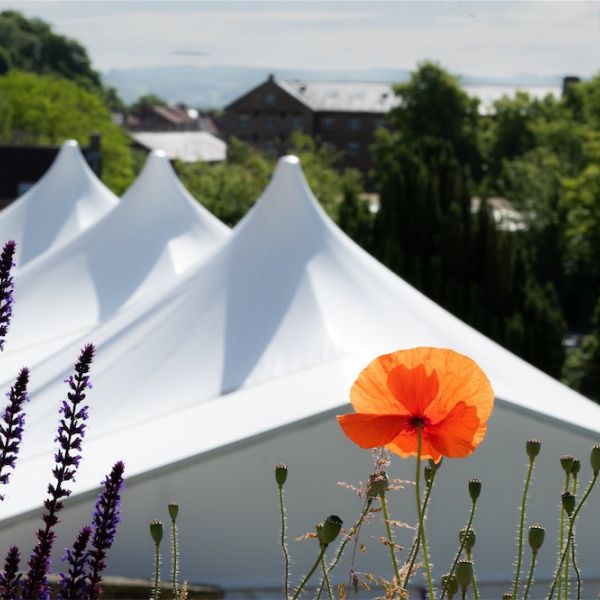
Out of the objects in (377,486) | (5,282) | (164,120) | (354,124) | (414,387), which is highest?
(164,120)

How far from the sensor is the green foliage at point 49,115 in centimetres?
4984

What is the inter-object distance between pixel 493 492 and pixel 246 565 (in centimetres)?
157

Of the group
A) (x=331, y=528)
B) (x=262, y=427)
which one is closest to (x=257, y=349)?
(x=262, y=427)

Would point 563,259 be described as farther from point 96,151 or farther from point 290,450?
point 290,450

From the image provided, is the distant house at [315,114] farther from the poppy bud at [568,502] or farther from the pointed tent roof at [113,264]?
the poppy bud at [568,502]

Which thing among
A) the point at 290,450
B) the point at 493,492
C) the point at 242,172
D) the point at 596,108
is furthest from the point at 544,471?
the point at 596,108

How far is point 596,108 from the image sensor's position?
37344 mm

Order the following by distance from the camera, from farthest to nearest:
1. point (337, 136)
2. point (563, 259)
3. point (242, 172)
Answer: point (337, 136) < point (242, 172) < point (563, 259)

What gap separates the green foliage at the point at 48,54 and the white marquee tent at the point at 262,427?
6395 cm

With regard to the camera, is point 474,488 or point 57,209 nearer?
point 474,488

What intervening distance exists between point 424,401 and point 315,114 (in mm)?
66560

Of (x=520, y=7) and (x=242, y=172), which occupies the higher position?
(x=242, y=172)

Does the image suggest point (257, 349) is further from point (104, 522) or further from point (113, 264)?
point (104, 522)

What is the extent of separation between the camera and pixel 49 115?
49969 mm
